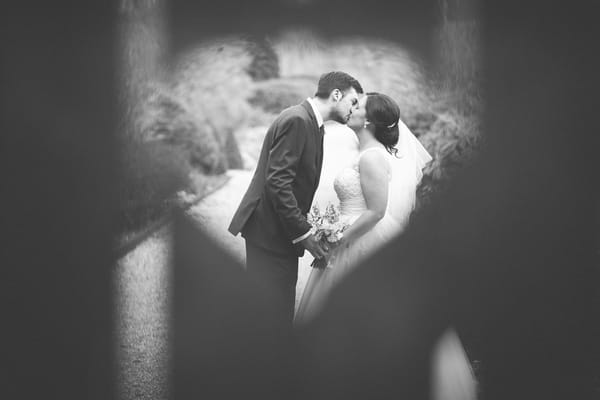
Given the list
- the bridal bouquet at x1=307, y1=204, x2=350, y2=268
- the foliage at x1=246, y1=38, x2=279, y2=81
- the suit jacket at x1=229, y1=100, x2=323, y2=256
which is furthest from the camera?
the foliage at x1=246, y1=38, x2=279, y2=81

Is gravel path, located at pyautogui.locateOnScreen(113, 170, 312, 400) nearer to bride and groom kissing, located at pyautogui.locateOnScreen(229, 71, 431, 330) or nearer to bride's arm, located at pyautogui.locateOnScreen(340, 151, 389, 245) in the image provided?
bride and groom kissing, located at pyautogui.locateOnScreen(229, 71, 431, 330)

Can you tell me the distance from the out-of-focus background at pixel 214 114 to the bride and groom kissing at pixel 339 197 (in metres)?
0.08

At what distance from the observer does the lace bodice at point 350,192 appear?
10.3 feet

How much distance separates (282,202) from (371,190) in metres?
0.46

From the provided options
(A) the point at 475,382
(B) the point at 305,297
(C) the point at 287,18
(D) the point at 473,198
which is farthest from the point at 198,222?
(A) the point at 475,382

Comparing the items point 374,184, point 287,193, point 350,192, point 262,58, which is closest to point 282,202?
point 287,193

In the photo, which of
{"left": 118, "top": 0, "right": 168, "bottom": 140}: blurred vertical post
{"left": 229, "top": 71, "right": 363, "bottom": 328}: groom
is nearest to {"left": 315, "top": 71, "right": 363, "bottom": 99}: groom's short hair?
{"left": 229, "top": 71, "right": 363, "bottom": 328}: groom

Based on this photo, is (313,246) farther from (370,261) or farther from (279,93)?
(279,93)

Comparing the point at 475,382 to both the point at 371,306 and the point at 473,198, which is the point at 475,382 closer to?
the point at 371,306

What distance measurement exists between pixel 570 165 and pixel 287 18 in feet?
5.30

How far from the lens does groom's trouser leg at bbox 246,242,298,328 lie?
10.4 feet

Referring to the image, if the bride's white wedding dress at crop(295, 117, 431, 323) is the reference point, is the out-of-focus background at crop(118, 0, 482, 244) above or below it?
above

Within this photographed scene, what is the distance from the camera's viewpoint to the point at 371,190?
3.13 metres

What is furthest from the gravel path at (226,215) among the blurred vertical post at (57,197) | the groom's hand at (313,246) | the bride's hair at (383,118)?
the bride's hair at (383,118)
